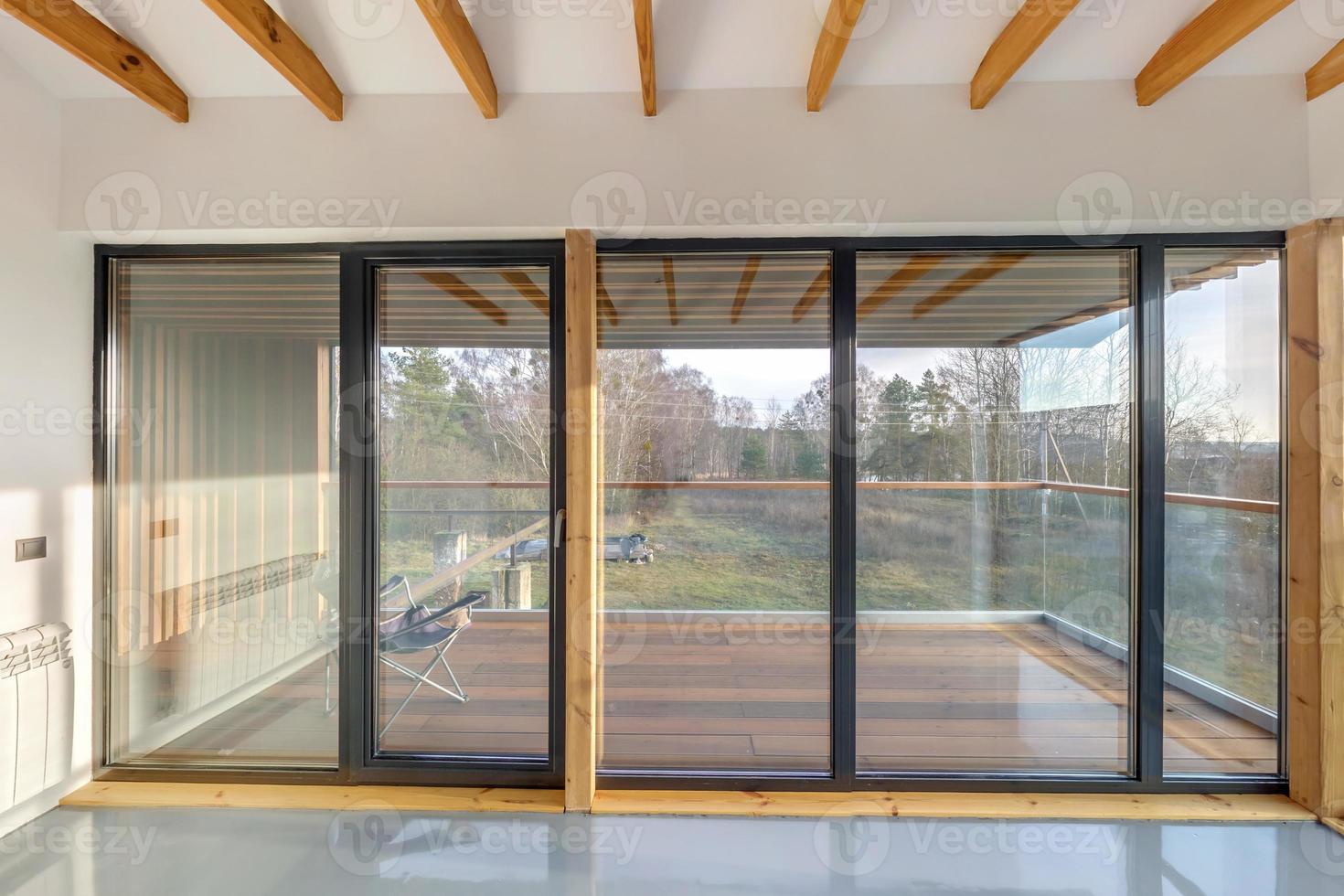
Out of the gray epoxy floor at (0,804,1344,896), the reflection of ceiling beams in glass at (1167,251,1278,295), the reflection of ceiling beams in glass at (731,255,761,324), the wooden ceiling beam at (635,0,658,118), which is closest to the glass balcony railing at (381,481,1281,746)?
the gray epoxy floor at (0,804,1344,896)

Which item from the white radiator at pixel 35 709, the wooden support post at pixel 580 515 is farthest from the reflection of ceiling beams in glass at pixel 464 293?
the white radiator at pixel 35 709

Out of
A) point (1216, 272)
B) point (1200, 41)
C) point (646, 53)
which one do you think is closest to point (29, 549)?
point (646, 53)

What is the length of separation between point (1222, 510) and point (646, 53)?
266 cm

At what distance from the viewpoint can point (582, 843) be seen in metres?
2.00

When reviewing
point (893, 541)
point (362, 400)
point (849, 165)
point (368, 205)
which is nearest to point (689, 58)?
point (849, 165)

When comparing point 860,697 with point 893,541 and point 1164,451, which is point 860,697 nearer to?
point 893,541

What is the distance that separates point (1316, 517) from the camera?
2117mm

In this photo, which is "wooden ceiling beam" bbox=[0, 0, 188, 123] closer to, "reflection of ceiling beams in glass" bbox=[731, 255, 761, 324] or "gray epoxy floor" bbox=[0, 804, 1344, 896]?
"reflection of ceiling beams in glass" bbox=[731, 255, 761, 324]

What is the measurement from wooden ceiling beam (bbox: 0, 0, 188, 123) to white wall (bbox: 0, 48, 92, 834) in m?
0.44

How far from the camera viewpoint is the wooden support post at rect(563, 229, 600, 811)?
84.9 inches

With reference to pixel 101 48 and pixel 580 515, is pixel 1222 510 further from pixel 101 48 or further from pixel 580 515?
pixel 101 48

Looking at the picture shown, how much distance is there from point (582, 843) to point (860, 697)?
1139mm

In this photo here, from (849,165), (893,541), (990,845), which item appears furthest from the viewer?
(893,541)

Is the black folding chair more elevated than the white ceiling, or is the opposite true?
the white ceiling
